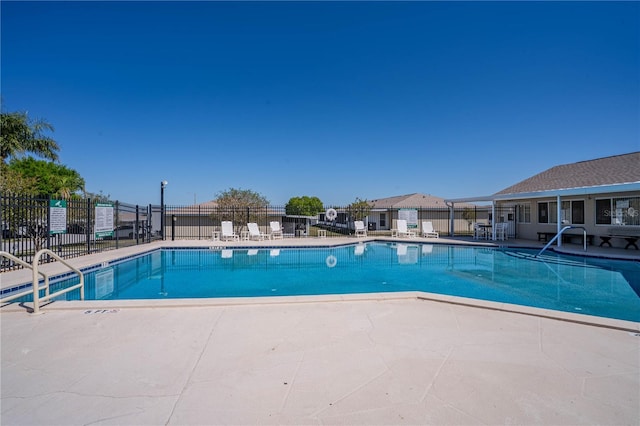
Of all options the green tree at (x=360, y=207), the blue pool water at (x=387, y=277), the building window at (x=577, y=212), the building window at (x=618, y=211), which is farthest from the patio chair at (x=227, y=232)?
the building window at (x=618, y=211)

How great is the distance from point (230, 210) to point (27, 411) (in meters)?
16.1

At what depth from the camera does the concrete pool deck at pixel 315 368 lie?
6.63 feet

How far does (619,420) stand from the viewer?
1.96 meters

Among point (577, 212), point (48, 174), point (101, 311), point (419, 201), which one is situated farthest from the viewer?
point (419, 201)

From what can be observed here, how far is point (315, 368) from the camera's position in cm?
260

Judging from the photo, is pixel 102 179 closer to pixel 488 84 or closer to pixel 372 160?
pixel 372 160

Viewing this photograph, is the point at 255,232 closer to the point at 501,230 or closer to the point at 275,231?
the point at 275,231

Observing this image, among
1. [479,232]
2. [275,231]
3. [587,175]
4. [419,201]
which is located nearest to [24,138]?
[275,231]

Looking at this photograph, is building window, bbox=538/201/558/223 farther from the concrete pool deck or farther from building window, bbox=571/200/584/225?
the concrete pool deck

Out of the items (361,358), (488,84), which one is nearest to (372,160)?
(488,84)

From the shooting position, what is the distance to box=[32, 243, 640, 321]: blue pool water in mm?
6266

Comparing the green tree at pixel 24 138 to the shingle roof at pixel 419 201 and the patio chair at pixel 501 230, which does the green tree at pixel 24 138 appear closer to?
the shingle roof at pixel 419 201

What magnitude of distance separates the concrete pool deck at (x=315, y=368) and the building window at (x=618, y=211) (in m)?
11.5

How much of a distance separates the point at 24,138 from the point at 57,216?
13.0m
